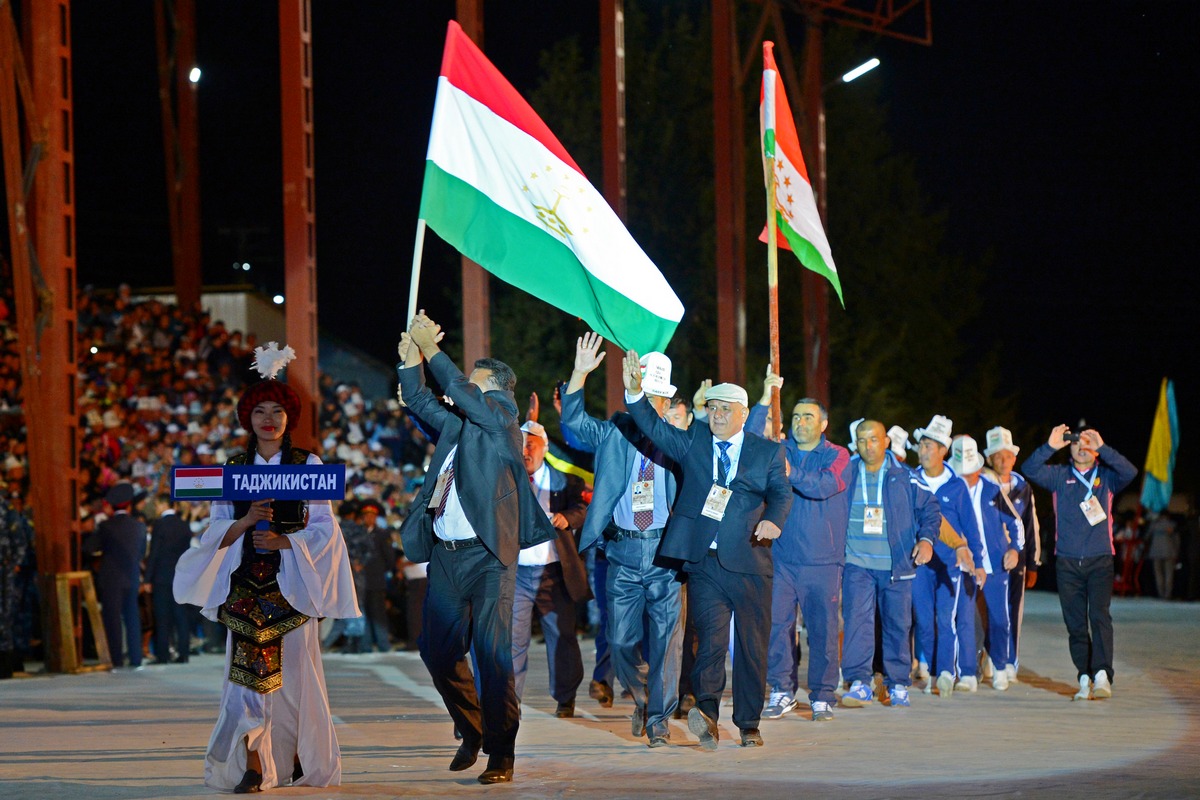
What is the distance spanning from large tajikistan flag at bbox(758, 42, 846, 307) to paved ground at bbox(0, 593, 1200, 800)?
3.32 meters

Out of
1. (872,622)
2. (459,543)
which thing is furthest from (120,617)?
(459,543)

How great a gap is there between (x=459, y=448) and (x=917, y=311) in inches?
1271

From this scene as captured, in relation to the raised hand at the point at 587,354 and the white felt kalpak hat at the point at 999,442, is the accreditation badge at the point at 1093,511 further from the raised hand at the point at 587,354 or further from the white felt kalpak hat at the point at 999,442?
the raised hand at the point at 587,354

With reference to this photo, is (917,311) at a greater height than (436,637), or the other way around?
(917,311)

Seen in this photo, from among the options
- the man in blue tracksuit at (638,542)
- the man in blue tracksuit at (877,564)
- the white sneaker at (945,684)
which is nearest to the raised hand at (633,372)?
the man in blue tracksuit at (638,542)

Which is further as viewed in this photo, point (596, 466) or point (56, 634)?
point (56, 634)

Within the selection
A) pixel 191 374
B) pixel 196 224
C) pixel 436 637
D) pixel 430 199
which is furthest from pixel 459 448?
pixel 196 224

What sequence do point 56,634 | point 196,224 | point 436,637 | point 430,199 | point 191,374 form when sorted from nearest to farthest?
point 436,637 < point 430,199 < point 56,634 < point 191,374 < point 196,224

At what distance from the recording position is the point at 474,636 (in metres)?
8.16

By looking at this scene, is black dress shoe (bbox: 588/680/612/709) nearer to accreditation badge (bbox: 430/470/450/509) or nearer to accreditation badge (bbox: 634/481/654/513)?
accreditation badge (bbox: 634/481/654/513)

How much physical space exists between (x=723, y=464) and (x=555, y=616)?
2357mm

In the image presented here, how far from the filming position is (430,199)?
9.21m

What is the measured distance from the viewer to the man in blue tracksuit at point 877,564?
465 inches

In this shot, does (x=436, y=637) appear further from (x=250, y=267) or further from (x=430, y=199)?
(x=250, y=267)
